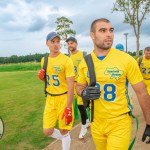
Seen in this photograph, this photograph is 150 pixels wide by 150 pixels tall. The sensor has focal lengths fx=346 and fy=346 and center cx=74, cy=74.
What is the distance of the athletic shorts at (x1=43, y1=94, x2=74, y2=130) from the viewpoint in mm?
6664

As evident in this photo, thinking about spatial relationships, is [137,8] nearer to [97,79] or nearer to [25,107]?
[25,107]

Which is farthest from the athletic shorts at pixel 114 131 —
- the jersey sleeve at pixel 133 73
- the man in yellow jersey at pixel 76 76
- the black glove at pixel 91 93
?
the man in yellow jersey at pixel 76 76

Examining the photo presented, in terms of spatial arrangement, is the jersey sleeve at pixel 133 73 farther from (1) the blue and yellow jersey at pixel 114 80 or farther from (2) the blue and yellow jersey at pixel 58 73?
(2) the blue and yellow jersey at pixel 58 73

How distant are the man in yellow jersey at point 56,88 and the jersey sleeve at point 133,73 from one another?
6.92 ft

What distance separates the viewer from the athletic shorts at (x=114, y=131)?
15.2 ft

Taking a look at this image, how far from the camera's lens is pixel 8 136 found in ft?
30.8

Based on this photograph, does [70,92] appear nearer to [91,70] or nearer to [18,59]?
[91,70]

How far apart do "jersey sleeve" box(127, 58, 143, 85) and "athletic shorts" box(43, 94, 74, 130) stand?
2362 millimetres

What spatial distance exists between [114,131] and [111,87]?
0.60 meters

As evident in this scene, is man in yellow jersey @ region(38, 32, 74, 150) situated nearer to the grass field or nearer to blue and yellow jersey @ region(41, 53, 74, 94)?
blue and yellow jersey @ region(41, 53, 74, 94)

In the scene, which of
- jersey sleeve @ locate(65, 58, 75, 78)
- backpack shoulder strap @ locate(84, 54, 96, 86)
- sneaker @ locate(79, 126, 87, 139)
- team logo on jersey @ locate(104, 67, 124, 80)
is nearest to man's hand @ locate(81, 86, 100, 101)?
backpack shoulder strap @ locate(84, 54, 96, 86)

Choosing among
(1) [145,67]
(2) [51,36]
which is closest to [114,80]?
(2) [51,36]

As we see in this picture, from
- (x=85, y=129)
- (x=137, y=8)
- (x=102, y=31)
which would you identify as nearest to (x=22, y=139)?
(x=85, y=129)

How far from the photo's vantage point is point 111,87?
469 cm
